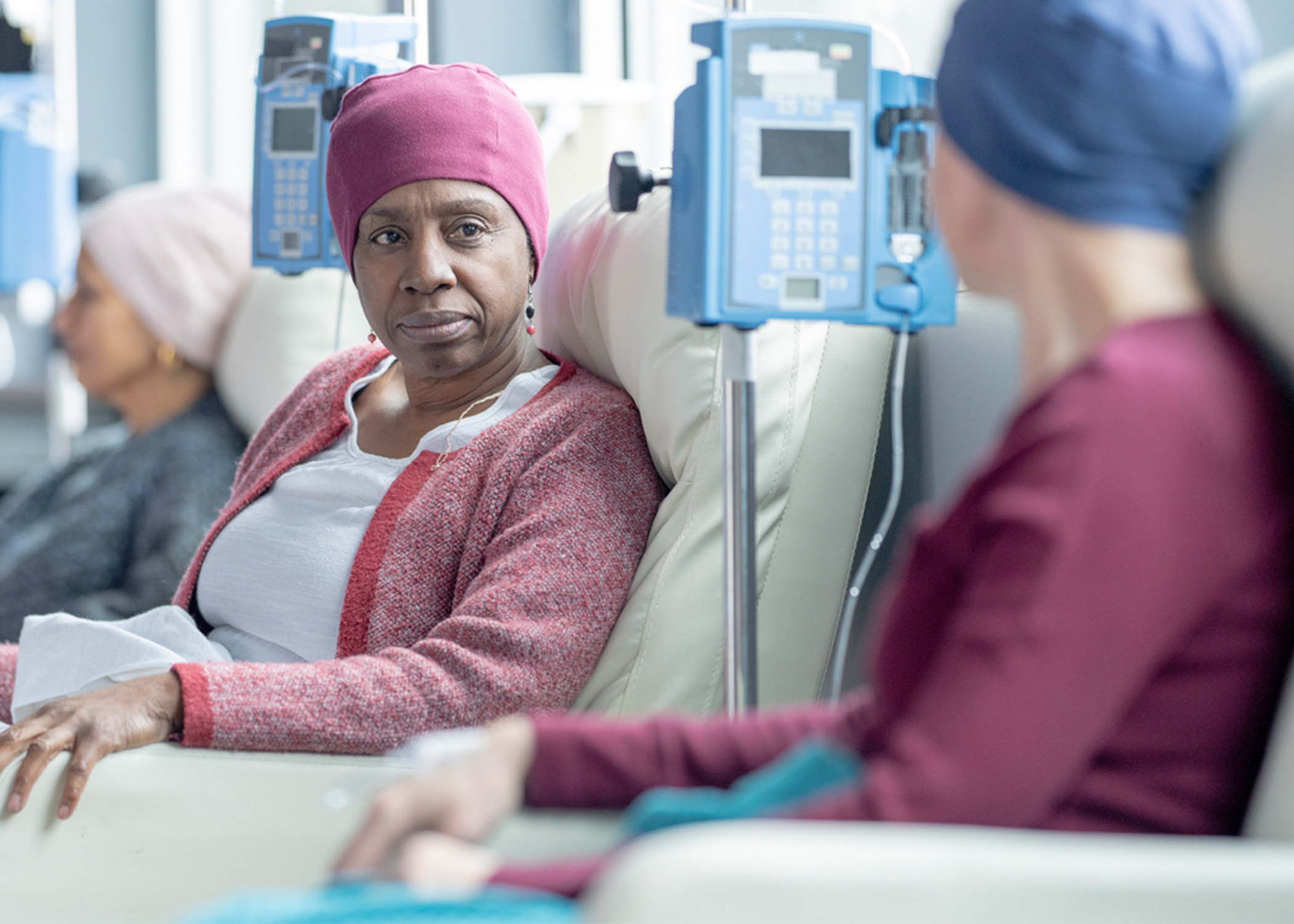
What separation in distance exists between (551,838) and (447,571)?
64cm

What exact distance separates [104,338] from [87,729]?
56.9 inches

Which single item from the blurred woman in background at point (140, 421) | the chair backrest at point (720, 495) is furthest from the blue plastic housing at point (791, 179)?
the blurred woman in background at point (140, 421)

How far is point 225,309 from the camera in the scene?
8.07 ft

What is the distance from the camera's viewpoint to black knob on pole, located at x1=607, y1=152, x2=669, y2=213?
1.21 m

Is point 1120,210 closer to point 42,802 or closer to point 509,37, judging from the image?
point 42,802

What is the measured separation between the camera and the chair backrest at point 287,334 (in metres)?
2.23

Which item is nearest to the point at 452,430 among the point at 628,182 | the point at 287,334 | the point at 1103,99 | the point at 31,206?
the point at 628,182

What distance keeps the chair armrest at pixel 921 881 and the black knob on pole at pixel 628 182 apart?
71 cm

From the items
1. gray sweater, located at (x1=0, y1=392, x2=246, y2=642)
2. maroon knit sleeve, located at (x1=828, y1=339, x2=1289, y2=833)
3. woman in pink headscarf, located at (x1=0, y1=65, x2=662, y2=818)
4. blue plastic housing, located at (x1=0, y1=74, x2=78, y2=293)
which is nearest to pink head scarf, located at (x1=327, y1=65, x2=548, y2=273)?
woman in pink headscarf, located at (x1=0, y1=65, x2=662, y2=818)

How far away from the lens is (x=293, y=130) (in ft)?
6.62

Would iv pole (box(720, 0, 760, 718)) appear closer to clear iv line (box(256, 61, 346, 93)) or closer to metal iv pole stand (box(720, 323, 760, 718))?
metal iv pole stand (box(720, 323, 760, 718))

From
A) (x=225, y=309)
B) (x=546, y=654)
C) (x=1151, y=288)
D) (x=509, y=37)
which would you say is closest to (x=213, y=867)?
(x=546, y=654)

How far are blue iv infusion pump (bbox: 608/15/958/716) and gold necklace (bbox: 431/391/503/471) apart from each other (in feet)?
1.34

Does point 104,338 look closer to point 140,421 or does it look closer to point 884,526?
point 140,421
